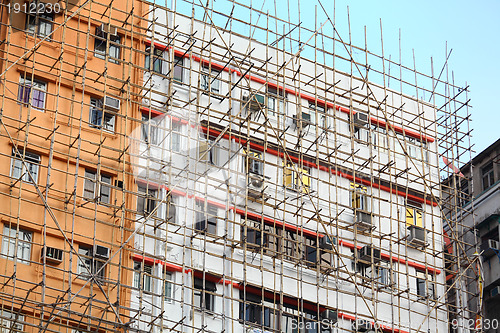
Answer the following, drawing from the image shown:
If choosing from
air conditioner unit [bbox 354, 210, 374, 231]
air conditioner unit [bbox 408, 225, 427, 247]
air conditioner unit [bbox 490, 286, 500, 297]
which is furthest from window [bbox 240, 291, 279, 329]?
air conditioner unit [bbox 490, 286, 500, 297]

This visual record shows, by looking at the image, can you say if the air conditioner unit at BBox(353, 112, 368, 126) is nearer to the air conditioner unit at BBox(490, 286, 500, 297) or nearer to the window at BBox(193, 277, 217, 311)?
the window at BBox(193, 277, 217, 311)

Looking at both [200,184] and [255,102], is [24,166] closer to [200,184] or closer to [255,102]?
[200,184]

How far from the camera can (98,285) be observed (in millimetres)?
18047

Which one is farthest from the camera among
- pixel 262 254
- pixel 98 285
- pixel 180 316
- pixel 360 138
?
pixel 360 138

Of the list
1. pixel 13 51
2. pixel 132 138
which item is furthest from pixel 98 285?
→ pixel 13 51

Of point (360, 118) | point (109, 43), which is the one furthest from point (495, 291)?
point (109, 43)

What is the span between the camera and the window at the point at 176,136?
21.0 m

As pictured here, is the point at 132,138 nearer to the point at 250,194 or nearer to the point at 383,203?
the point at 250,194

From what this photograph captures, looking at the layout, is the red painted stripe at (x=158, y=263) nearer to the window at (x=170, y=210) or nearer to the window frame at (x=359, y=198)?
the window at (x=170, y=210)

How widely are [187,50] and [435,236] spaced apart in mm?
7465

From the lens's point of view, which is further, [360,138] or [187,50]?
[360,138]

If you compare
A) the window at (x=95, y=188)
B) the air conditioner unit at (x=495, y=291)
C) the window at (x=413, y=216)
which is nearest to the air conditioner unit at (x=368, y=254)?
the window at (x=413, y=216)

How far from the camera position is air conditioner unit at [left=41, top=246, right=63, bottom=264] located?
18359 mm

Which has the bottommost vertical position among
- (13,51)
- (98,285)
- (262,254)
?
(98,285)
